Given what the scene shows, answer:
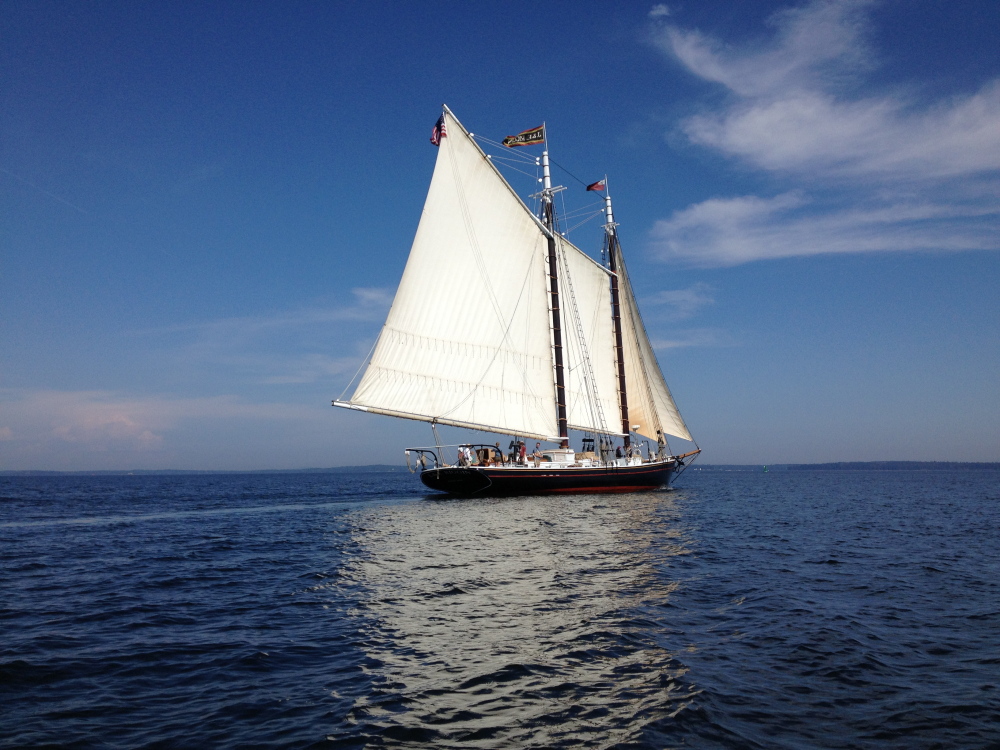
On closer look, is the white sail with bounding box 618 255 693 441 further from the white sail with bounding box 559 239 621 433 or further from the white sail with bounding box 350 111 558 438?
the white sail with bounding box 350 111 558 438

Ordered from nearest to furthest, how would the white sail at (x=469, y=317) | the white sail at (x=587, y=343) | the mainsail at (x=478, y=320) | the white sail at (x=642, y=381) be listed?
the white sail at (x=469, y=317)
the mainsail at (x=478, y=320)
the white sail at (x=587, y=343)
the white sail at (x=642, y=381)

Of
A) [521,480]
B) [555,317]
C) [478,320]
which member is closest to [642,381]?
[555,317]

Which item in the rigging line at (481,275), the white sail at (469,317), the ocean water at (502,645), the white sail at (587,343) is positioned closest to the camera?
the ocean water at (502,645)

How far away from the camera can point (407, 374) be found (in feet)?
151

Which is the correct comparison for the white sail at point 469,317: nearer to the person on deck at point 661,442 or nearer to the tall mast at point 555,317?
the tall mast at point 555,317

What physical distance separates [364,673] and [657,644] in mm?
5731

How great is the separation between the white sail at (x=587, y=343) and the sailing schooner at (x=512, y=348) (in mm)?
145

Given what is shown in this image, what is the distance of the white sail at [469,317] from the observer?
46.1 metres

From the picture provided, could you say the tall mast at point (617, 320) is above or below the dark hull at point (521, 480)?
above

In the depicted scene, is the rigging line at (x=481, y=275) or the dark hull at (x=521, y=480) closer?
the dark hull at (x=521, y=480)

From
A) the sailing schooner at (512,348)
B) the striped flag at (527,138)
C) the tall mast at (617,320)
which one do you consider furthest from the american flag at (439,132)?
the tall mast at (617,320)

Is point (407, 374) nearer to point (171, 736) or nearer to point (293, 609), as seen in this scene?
point (293, 609)

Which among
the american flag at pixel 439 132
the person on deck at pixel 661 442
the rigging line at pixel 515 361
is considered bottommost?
the person on deck at pixel 661 442

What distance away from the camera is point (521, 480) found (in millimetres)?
49969
